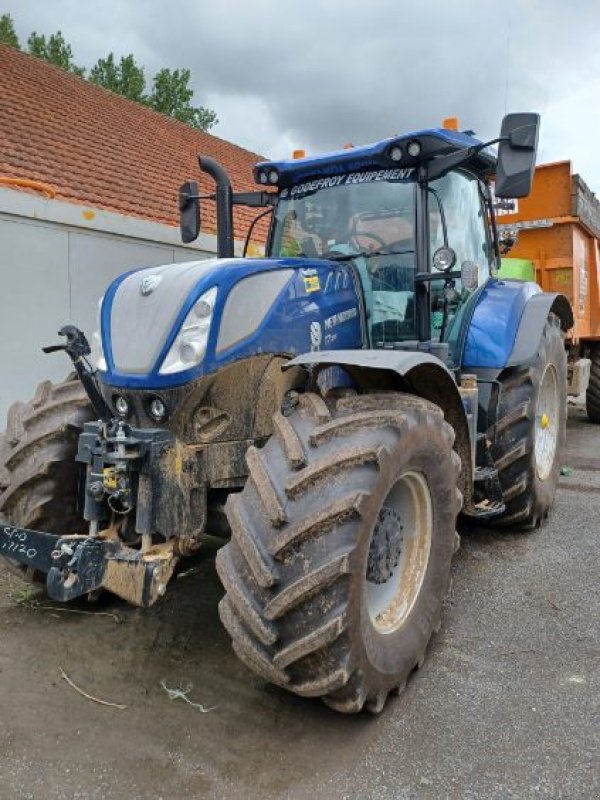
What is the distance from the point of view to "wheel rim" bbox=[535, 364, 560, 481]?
4.71 m

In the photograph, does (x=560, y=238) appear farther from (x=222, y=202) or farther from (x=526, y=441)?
(x=222, y=202)

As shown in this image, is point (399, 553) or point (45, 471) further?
point (45, 471)

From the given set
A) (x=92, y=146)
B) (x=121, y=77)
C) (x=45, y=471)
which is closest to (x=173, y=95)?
(x=121, y=77)

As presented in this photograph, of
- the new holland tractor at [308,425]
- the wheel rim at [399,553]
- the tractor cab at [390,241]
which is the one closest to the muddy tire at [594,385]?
the new holland tractor at [308,425]

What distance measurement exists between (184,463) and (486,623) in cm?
171

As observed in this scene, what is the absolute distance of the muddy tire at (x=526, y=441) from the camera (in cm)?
419

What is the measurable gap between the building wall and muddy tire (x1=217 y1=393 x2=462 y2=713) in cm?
437

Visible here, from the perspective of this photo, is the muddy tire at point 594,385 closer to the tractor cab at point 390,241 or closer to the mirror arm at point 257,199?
the tractor cab at point 390,241

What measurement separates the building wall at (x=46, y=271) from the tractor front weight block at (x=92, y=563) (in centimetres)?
383

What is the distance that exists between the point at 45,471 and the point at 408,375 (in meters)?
1.71

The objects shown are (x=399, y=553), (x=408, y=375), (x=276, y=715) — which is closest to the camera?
(x=276, y=715)

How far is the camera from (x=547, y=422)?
15.9 feet

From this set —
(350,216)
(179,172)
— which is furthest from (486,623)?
(179,172)

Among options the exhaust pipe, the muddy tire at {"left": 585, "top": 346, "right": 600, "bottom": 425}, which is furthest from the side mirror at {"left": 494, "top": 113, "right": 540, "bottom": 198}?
the muddy tire at {"left": 585, "top": 346, "right": 600, "bottom": 425}
